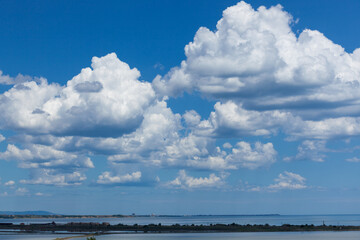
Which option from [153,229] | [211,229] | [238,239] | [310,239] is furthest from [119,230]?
[310,239]

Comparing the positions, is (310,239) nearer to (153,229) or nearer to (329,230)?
(329,230)

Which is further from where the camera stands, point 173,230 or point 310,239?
point 173,230

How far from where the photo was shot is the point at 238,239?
147125 millimetres

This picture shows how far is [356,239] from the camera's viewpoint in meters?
144

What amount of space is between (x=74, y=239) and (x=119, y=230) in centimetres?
5500

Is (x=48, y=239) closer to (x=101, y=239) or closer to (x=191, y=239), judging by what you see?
(x=101, y=239)

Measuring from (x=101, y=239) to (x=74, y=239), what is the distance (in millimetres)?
7581

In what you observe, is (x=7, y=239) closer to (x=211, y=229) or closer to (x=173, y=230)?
(x=173, y=230)

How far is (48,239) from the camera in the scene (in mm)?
147000

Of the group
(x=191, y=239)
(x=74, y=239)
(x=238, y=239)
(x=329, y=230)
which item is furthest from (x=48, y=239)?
(x=329, y=230)

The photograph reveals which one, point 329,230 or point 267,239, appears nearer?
point 267,239

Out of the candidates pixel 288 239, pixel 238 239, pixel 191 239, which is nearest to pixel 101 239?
pixel 191 239

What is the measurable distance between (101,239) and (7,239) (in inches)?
1065

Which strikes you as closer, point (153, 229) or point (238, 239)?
point (238, 239)
